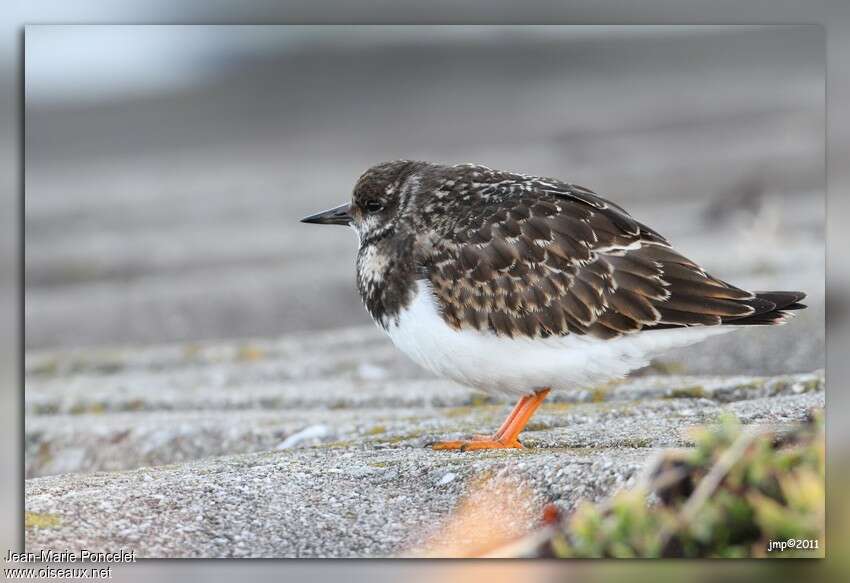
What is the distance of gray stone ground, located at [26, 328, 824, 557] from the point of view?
3895 mm

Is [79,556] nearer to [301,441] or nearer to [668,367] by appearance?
[301,441]

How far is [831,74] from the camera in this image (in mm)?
4289

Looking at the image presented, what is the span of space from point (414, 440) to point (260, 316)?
7.52 ft

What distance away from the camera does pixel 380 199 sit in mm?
4340

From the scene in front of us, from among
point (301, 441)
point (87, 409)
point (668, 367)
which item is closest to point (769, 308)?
point (668, 367)

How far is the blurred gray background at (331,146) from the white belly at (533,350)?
1176 millimetres

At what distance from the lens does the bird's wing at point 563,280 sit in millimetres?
3881

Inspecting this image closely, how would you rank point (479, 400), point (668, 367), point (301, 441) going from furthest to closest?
1. point (668, 367)
2. point (479, 400)
3. point (301, 441)

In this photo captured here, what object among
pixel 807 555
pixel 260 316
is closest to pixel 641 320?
pixel 807 555

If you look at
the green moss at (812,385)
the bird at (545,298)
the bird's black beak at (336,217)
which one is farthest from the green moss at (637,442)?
the bird's black beak at (336,217)

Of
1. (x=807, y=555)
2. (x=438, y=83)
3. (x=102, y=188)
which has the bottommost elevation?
(x=807, y=555)

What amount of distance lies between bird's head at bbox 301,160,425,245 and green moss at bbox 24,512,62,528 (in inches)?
59.6

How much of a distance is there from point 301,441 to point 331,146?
6.88ft

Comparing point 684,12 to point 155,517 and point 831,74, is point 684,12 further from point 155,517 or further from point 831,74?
point 155,517
